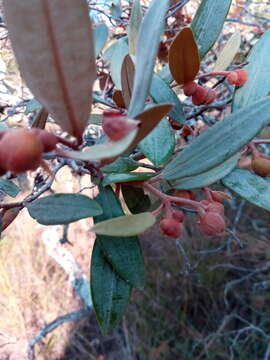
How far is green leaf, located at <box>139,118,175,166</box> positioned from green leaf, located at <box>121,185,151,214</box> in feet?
0.19

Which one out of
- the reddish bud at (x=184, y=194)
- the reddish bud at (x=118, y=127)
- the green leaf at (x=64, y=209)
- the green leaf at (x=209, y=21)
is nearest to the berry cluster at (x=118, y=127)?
the reddish bud at (x=118, y=127)

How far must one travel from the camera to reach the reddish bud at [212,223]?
0.41 meters

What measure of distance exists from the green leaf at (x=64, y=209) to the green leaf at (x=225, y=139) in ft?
0.37

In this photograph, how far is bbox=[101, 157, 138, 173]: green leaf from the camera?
0.47m

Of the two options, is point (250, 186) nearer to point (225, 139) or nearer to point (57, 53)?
point (225, 139)

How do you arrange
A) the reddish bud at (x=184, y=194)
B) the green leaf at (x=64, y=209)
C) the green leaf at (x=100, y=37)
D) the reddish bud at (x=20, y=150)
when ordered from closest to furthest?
the reddish bud at (x=20, y=150), the green leaf at (x=64, y=209), the reddish bud at (x=184, y=194), the green leaf at (x=100, y=37)

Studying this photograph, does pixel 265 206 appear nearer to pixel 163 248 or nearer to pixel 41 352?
pixel 41 352

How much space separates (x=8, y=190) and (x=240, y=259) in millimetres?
2129

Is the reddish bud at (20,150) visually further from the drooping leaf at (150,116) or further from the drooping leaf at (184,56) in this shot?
the drooping leaf at (184,56)

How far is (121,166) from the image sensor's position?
472 mm

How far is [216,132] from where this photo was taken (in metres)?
0.39

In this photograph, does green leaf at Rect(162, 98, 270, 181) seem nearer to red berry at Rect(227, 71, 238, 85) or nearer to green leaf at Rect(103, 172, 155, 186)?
green leaf at Rect(103, 172, 155, 186)

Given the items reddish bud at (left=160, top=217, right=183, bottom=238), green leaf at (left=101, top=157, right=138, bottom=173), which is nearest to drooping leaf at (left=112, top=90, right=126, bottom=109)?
green leaf at (left=101, top=157, right=138, bottom=173)

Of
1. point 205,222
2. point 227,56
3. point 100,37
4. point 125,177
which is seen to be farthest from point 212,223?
point 100,37
